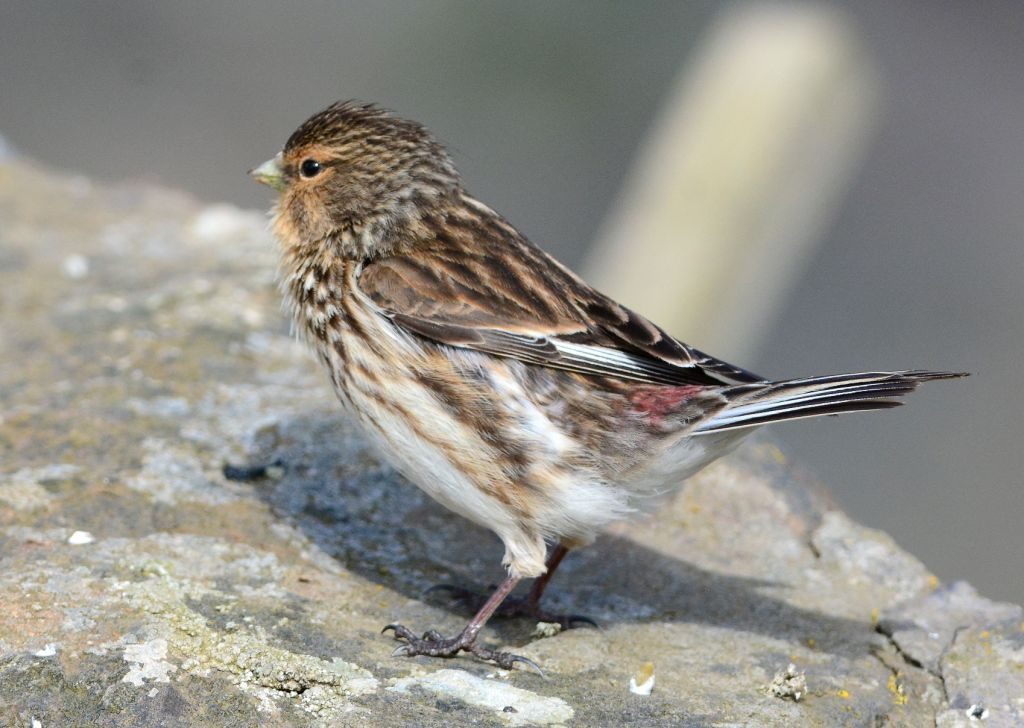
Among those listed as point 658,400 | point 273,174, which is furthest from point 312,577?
point 273,174

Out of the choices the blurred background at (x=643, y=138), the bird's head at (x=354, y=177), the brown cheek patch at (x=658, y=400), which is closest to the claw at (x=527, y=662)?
the brown cheek patch at (x=658, y=400)

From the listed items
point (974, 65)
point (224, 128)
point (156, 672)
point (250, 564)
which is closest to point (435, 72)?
point (224, 128)

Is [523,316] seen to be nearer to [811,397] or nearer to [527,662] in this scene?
[811,397]

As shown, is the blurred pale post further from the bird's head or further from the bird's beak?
the bird's beak

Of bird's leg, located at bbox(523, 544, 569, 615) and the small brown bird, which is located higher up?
the small brown bird

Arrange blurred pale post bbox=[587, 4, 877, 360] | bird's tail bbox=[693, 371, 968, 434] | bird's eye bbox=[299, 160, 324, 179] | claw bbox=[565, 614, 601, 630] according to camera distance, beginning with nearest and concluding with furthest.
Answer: bird's tail bbox=[693, 371, 968, 434] < claw bbox=[565, 614, 601, 630] < bird's eye bbox=[299, 160, 324, 179] < blurred pale post bbox=[587, 4, 877, 360]

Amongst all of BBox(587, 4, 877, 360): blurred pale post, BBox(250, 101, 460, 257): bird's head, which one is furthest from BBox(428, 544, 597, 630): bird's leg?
BBox(587, 4, 877, 360): blurred pale post

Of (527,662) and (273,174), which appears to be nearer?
(527,662)
